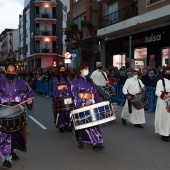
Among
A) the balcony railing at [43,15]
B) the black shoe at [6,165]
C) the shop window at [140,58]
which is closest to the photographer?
the black shoe at [6,165]

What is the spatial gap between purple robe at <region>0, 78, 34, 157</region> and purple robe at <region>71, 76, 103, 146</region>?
130 cm

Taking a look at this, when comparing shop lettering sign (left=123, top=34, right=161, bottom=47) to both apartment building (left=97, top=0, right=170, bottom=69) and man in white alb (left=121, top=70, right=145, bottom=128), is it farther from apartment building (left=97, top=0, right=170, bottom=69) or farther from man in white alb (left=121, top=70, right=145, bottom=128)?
man in white alb (left=121, top=70, right=145, bottom=128)

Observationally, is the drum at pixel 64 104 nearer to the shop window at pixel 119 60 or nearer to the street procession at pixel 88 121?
the street procession at pixel 88 121

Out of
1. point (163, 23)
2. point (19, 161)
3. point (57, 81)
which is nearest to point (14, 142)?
point (19, 161)

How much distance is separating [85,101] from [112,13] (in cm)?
A: 1771

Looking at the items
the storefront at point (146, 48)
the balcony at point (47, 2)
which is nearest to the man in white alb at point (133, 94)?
the storefront at point (146, 48)

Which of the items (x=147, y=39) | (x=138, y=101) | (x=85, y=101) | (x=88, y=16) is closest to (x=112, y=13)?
(x=88, y=16)

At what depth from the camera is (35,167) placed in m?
5.54

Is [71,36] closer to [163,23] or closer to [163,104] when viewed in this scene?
[163,23]

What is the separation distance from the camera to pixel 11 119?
519cm

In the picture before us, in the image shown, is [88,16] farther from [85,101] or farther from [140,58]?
[85,101]

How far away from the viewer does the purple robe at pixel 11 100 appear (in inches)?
215

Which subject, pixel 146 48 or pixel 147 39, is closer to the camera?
pixel 147 39

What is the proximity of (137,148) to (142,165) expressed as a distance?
1.22 m
